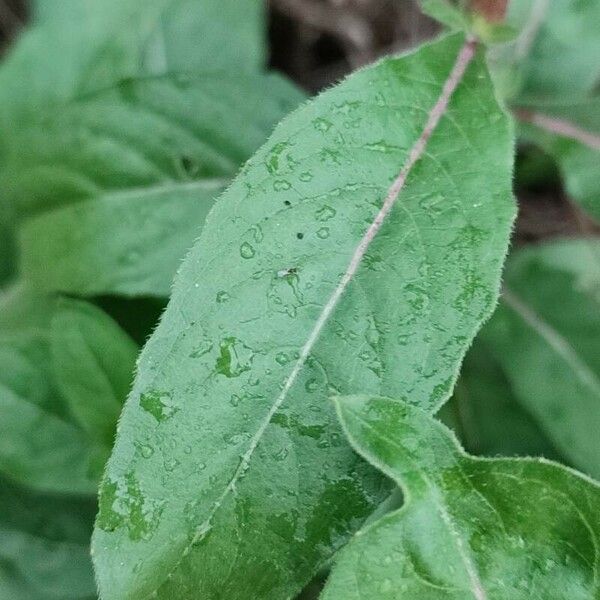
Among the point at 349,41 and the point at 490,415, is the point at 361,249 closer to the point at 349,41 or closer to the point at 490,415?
the point at 490,415

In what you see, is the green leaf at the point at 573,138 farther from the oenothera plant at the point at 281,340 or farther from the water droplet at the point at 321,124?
the water droplet at the point at 321,124

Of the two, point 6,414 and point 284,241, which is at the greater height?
point 284,241

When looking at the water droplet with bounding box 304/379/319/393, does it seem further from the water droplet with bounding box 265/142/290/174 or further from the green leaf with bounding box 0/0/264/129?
the green leaf with bounding box 0/0/264/129

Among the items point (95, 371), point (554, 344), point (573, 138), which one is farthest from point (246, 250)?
point (554, 344)

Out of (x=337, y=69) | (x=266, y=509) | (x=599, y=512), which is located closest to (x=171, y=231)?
(x=266, y=509)

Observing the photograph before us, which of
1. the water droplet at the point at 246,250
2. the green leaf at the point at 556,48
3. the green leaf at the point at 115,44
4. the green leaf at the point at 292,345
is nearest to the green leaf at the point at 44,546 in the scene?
the green leaf at the point at 292,345

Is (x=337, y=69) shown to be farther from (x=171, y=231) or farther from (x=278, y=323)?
(x=278, y=323)
